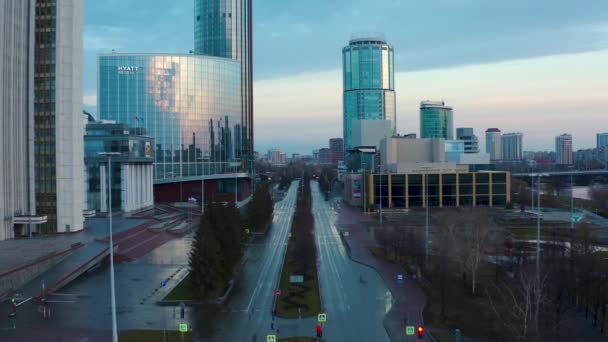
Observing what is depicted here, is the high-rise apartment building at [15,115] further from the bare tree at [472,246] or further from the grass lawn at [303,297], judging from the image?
the bare tree at [472,246]

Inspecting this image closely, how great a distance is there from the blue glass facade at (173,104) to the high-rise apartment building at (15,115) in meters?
37.3

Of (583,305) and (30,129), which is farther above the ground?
(30,129)

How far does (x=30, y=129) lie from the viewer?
4362 cm

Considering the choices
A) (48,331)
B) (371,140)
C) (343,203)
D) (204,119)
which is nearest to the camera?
(48,331)

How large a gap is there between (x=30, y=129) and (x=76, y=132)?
3292 mm

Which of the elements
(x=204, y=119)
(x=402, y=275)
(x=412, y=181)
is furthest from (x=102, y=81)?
(x=402, y=275)

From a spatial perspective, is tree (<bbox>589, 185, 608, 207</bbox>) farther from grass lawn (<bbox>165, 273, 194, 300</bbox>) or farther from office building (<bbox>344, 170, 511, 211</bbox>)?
grass lawn (<bbox>165, 273, 194, 300</bbox>)

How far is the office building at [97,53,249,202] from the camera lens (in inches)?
3280

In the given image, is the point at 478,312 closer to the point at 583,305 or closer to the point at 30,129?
the point at 583,305

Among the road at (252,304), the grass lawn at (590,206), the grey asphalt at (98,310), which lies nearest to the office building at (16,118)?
Answer: the grey asphalt at (98,310)

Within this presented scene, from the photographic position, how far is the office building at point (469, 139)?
151 metres

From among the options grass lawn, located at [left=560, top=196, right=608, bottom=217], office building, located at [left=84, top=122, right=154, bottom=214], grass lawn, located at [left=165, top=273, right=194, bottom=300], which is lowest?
grass lawn, located at [left=165, top=273, right=194, bottom=300]

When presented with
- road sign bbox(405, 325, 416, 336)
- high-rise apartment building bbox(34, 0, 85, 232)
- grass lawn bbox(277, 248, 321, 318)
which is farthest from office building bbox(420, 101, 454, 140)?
road sign bbox(405, 325, 416, 336)

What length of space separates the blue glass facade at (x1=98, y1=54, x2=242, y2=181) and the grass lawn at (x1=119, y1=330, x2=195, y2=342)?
59379mm
